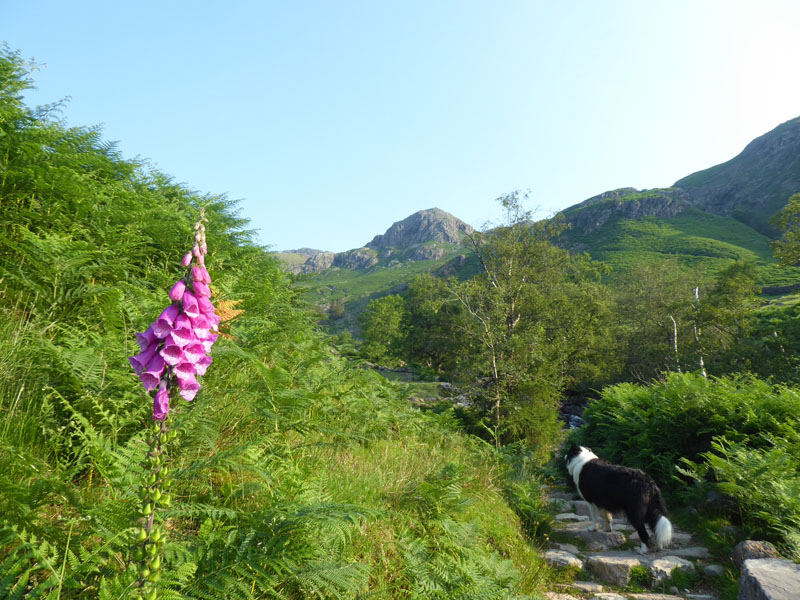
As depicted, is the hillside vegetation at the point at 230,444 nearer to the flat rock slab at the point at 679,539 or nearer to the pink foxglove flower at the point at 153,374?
the pink foxglove flower at the point at 153,374

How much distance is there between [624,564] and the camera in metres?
5.01

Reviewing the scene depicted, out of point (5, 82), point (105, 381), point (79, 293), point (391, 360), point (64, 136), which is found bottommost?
point (391, 360)

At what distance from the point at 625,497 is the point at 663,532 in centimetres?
65

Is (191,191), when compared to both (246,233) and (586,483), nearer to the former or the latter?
(246,233)

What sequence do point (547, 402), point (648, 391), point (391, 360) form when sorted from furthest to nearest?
point (391, 360)
point (547, 402)
point (648, 391)

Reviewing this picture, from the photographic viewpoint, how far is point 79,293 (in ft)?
12.6

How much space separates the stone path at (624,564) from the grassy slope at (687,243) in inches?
2908

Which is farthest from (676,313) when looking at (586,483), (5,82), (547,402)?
(5,82)

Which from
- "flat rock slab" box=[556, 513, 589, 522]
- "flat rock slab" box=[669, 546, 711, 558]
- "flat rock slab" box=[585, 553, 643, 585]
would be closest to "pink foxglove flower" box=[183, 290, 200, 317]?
"flat rock slab" box=[585, 553, 643, 585]

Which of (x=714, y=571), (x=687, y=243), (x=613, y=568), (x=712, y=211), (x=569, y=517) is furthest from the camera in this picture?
(x=712, y=211)

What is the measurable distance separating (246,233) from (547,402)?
1139 centimetres

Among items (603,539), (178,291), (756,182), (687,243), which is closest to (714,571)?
(603,539)

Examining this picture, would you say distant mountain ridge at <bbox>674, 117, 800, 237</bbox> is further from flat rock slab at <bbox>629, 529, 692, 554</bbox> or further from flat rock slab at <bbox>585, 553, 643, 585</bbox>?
flat rock slab at <bbox>585, 553, 643, 585</bbox>

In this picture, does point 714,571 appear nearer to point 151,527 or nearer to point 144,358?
point 151,527
